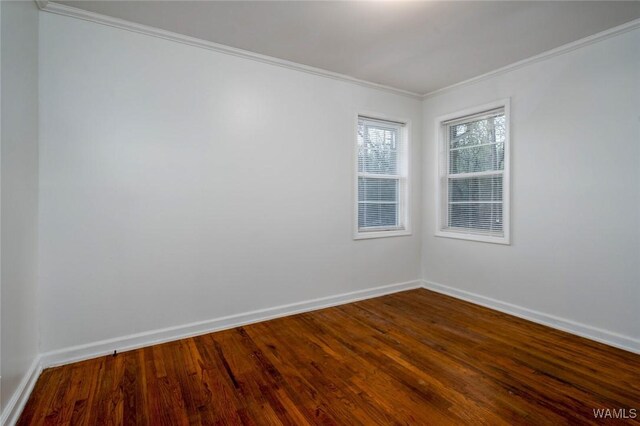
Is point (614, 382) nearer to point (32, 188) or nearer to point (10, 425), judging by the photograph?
point (10, 425)

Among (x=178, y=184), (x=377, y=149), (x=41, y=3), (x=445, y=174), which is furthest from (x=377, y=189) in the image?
(x=41, y=3)

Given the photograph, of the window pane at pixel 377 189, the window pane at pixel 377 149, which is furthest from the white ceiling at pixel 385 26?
the window pane at pixel 377 189

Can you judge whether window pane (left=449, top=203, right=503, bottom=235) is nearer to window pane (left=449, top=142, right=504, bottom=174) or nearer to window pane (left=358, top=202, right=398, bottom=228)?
window pane (left=449, top=142, right=504, bottom=174)

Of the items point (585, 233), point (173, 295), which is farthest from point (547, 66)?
point (173, 295)

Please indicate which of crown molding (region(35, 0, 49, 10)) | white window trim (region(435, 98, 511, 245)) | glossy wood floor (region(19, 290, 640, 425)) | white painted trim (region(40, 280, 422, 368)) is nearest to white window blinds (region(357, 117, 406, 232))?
white window trim (region(435, 98, 511, 245))

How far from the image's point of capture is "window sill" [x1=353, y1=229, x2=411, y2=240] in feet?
12.2

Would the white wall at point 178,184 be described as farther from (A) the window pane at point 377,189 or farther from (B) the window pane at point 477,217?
(B) the window pane at point 477,217

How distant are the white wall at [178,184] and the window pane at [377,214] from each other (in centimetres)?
31

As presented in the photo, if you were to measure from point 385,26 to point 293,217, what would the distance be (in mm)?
1887

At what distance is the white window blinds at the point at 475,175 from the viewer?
3451 millimetres

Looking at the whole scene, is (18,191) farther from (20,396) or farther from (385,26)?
(385,26)

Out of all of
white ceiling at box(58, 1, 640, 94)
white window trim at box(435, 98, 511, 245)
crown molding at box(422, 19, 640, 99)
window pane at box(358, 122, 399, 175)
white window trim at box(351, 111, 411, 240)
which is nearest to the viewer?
white ceiling at box(58, 1, 640, 94)

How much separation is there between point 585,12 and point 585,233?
174cm

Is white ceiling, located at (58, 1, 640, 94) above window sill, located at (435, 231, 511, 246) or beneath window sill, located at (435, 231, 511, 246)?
above
